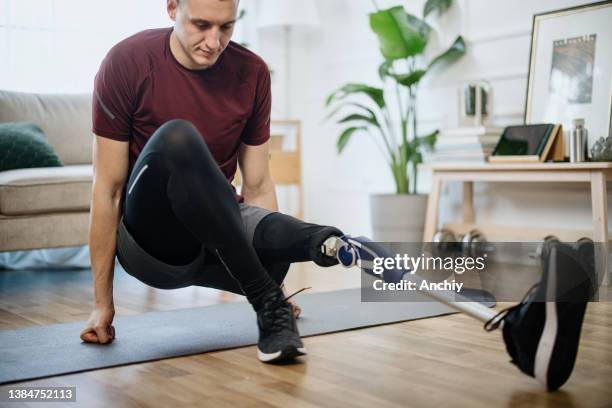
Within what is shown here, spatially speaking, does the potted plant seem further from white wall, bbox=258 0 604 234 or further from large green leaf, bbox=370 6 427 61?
white wall, bbox=258 0 604 234

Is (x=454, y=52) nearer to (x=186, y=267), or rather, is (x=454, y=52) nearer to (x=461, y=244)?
(x=461, y=244)

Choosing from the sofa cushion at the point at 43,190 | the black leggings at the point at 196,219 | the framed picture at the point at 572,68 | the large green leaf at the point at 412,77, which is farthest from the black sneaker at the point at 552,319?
the large green leaf at the point at 412,77

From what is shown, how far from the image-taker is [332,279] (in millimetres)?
3053

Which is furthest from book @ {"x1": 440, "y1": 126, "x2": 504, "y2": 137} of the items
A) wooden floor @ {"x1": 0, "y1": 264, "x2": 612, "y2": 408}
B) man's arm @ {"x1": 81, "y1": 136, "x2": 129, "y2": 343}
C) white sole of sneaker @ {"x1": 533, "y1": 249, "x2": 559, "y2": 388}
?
white sole of sneaker @ {"x1": 533, "y1": 249, "x2": 559, "y2": 388}

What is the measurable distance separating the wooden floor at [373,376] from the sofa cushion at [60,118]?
161cm

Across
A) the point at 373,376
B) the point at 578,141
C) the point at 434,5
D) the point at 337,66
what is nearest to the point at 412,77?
→ the point at 434,5

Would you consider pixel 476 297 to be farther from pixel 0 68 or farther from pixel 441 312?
pixel 0 68

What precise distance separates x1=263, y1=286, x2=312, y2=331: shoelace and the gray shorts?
0.14 m

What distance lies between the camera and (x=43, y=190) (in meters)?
3.02

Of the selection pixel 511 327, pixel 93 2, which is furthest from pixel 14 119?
pixel 511 327

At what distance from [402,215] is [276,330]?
2261 millimetres

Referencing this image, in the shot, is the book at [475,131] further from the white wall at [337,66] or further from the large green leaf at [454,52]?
the large green leaf at [454,52]

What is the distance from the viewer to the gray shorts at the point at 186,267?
1700mm

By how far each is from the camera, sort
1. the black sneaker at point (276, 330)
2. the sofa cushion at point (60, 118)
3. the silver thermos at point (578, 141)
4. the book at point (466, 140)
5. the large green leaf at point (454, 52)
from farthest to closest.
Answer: the large green leaf at point (454, 52) < the sofa cushion at point (60, 118) < the book at point (466, 140) < the silver thermos at point (578, 141) < the black sneaker at point (276, 330)
